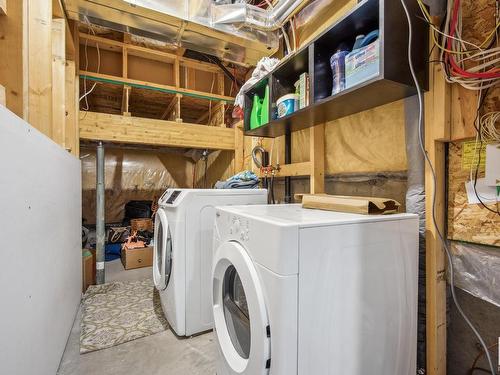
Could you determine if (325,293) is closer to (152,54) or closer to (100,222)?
(100,222)

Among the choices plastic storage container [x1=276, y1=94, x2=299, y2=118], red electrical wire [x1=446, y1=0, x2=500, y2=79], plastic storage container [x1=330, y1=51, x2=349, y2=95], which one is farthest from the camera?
plastic storage container [x1=276, y1=94, x2=299, y2=118]

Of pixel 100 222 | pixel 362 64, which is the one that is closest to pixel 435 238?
pixel 362 64

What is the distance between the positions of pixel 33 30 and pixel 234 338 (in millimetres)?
1977

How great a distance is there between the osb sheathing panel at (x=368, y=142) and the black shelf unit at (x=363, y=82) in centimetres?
7

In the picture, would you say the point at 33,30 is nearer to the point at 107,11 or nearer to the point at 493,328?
the point at 107,11

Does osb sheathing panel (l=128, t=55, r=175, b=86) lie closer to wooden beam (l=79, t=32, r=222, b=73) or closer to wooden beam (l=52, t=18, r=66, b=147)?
wooden beam (l=79, t=32, r=222, b=73)

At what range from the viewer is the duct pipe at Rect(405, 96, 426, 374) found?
1101 millimetres

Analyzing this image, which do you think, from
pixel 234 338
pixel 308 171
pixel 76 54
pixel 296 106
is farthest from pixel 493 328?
pixel 76 54

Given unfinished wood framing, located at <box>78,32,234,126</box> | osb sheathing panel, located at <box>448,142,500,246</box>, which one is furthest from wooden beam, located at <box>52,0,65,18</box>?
osb sheathing panel, located at <box>448,142,500,246</box>

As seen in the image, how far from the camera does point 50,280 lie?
1210mm

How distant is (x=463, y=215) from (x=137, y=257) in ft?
10.6

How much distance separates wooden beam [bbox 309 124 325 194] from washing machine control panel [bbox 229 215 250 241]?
888mm

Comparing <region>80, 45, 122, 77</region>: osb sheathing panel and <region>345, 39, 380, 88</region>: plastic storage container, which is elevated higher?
<region>80, 45, 122, 77</region>: osb sheathing panel

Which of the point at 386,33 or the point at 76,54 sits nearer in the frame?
the point at 386,33
